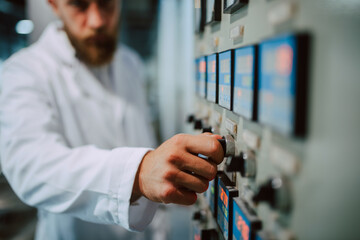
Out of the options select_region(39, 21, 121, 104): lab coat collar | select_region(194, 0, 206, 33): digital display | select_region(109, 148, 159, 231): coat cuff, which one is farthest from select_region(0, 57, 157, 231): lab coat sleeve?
select_region(194, 0, 206, 33): digital display

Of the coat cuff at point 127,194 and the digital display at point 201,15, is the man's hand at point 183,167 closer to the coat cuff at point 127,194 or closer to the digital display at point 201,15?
the coat cuff at point 127,194

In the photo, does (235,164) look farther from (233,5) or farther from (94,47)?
(94,47)

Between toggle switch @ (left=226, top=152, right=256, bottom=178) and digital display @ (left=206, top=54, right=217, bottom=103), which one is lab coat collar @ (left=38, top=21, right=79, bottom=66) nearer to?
digital display @ (left=206, top=54, right=217, bottom=103)

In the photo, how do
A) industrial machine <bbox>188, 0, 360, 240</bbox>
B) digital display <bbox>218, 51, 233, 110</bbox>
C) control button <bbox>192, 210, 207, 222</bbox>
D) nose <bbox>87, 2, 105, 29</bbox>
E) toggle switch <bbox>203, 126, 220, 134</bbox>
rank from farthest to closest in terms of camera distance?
nose <bbox>87, 2, 105, 29</bbox> → control button <bbox>192, 210, 207, 222</bbox> → toggle switch <bbox>203, 126, 220, 134</bbox> → digital display <bbox>218, 51, 233, 110</bbox> → industrial machine <bbox>188, 0, 360, 240</bbox>

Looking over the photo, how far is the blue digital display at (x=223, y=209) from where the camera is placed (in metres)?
0.47

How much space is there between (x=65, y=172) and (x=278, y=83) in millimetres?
485

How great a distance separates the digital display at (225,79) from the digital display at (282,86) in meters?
0.12

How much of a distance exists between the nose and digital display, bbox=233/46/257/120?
2.02 feet

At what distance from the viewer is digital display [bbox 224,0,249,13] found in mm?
384

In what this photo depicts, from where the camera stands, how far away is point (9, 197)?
100 centimetres

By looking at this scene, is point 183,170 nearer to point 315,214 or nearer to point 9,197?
point 315,214

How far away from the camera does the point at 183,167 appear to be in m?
0.45

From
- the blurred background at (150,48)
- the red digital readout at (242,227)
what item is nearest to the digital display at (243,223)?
the red digital readout at (242,227)

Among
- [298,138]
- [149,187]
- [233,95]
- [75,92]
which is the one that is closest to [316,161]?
[298,138]
